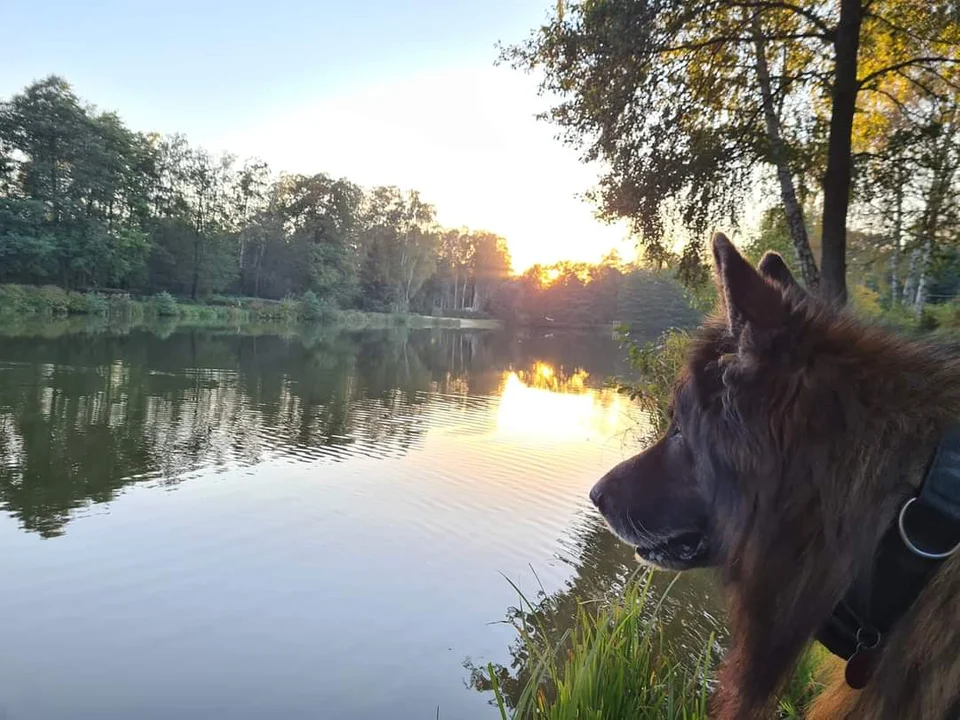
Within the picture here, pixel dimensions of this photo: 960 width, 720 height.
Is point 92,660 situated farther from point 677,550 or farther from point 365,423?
point 365,423

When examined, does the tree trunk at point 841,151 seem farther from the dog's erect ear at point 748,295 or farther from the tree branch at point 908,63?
the dog's erect ear at point 748,295

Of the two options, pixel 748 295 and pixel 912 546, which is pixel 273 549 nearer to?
pixel 748 295

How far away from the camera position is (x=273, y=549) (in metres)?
7.27

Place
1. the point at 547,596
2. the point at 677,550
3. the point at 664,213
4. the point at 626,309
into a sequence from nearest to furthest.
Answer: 1. the point at 677,550
2. the point at 547,596
3. the point at 664,213
4. the point at 626,309

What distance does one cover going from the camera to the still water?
4926 millimetres

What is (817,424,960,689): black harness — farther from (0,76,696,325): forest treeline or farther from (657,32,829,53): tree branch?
(0,76,696,325): forest treeline

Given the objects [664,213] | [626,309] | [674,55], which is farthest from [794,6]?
[626,309]

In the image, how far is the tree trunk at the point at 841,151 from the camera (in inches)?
271

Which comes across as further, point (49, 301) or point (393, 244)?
point (393, 244)

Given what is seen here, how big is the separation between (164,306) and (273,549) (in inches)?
1767

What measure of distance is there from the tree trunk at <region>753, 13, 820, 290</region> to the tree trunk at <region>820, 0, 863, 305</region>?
0.96 meters

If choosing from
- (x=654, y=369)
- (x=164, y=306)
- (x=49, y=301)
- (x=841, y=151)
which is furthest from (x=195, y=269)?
(x=841, y=151)

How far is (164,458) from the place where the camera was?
34.3 ft

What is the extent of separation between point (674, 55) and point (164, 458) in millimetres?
9881
